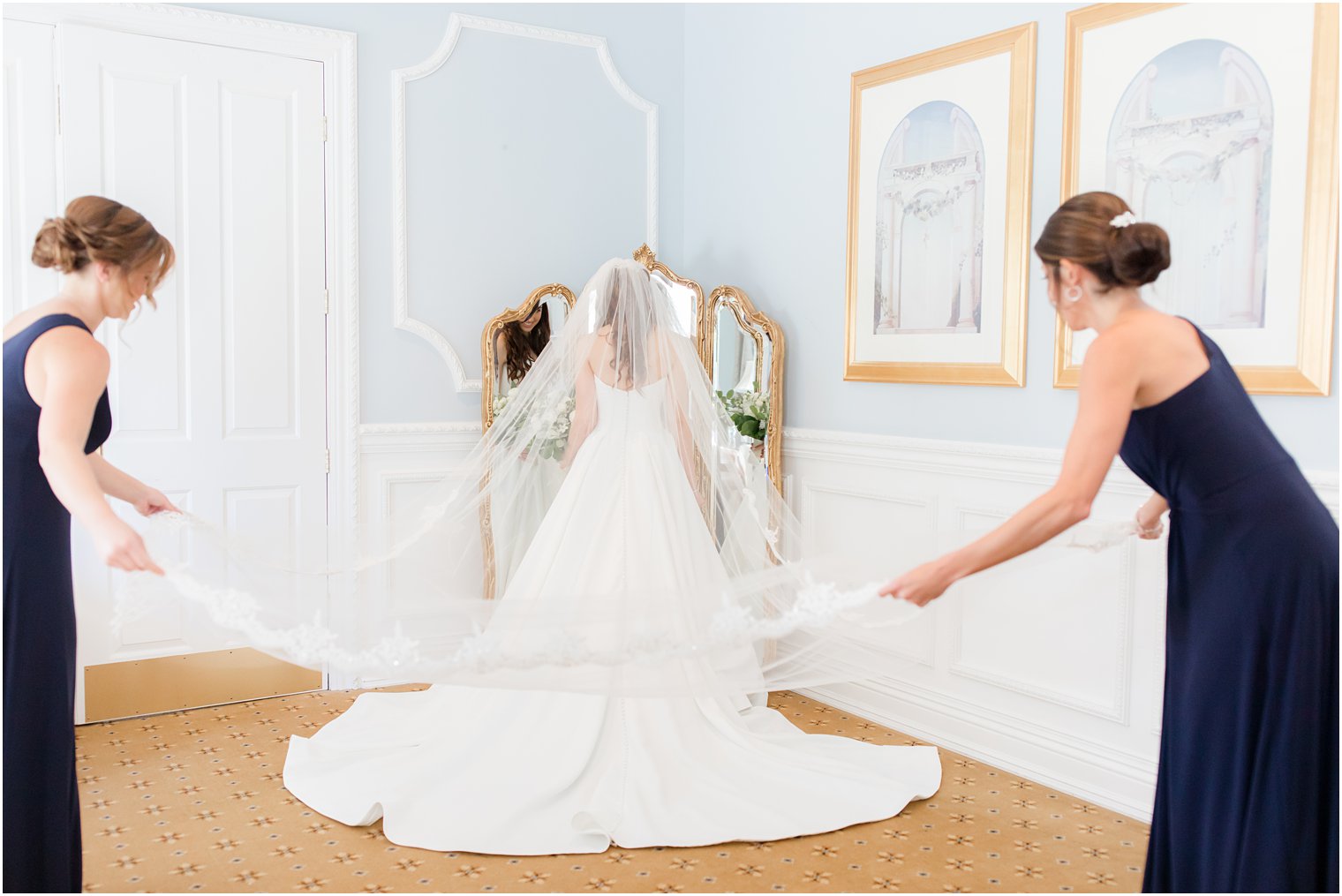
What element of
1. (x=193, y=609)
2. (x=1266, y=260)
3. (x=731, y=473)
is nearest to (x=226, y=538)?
(x=193, y=609)

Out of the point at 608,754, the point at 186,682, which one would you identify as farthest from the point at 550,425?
the point at 186,682

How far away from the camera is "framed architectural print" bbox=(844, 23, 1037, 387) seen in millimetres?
3695

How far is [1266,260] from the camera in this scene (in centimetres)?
301

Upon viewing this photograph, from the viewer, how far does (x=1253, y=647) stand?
2188 mm

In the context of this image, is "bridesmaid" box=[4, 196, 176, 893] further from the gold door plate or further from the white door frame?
the white door frame

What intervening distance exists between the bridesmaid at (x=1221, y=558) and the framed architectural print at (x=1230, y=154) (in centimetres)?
89

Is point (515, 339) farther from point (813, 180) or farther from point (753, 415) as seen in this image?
point (813, 180)

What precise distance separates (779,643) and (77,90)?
128 inches

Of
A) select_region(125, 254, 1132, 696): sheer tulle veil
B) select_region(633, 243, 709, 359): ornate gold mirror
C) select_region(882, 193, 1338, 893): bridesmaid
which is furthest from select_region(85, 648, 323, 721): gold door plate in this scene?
select_region(882, 193, 1338, 893): bridesmaid

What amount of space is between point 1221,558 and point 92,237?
2385 mm

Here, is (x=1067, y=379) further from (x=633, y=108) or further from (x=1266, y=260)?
(x=633, y=108)

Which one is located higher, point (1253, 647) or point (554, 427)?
point (554, 427)

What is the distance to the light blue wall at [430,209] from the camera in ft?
15.1

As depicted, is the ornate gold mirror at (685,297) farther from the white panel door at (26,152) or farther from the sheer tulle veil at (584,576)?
the white panel door at (26,152)
